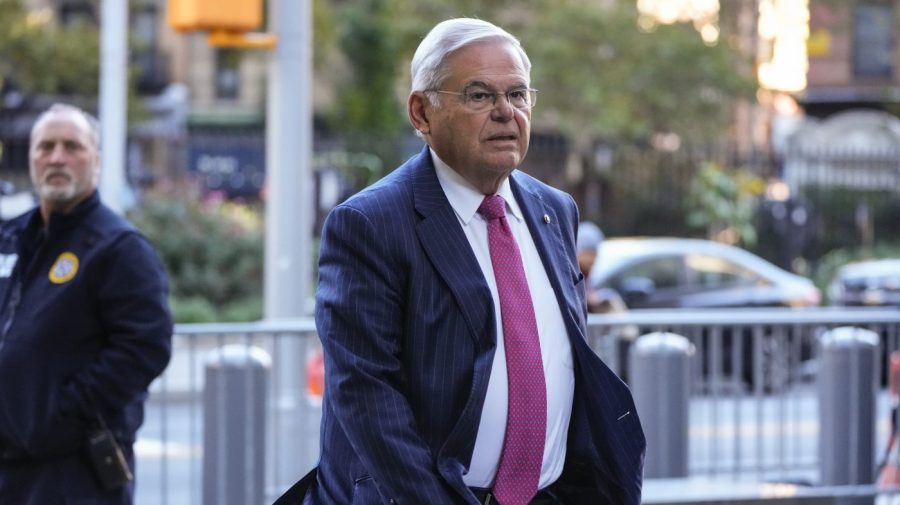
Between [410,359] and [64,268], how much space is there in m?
1.80

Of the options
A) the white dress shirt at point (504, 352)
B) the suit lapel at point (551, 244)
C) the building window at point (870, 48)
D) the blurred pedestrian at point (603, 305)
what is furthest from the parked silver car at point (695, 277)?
the building window at point (870, 48)

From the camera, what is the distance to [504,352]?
318 cm

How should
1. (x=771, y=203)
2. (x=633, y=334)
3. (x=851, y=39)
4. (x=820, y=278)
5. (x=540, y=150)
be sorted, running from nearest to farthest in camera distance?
(x=633, y=334)
(x=820, y=278)
(x=771, y=203)
(x=540, y=150)
(x=851, y=39)

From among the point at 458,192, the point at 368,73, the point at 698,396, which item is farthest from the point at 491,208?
the point at 368,73

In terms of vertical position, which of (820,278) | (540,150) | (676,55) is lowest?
(820,278)

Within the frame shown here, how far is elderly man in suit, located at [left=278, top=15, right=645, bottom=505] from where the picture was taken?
310cm

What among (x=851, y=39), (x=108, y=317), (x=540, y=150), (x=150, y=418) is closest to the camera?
(x=108, y=317)

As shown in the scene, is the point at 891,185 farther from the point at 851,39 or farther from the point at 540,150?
the point at 851,39

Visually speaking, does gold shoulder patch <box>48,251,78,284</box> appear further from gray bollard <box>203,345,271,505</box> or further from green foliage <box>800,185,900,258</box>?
green foliage <box>800,185,900,258</box>

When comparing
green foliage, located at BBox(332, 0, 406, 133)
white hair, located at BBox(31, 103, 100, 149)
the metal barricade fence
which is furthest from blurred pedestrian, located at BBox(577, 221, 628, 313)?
green foliage, located at BBox(332, 0, 406, 133)

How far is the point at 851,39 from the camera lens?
45.3 metres

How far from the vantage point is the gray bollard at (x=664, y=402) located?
7055 millimetres

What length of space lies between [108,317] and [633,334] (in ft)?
13.1

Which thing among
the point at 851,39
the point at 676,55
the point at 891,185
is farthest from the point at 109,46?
the point at 851,39
